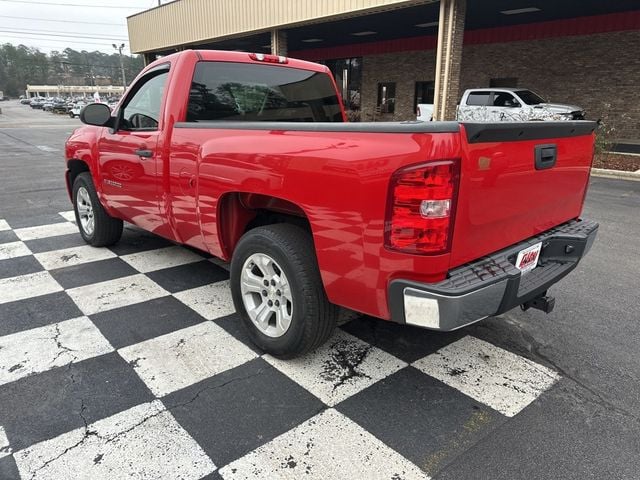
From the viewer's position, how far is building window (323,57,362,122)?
1057 inches

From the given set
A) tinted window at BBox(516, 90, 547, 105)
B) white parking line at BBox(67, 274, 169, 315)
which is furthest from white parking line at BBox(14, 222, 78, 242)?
tinted window at BBox(516, 90, 547, 105)

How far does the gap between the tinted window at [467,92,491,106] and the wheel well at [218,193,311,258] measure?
14049mm

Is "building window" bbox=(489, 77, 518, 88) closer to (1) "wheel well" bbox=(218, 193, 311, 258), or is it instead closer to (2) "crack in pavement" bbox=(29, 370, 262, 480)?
(1) "wheel well" bbox=(218, 193, 311, 258)

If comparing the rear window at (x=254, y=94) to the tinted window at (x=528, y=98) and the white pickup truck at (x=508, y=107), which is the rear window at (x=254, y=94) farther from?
the tinted window at (x=528, y=98)

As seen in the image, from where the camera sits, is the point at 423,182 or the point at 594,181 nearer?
the point at 423,182

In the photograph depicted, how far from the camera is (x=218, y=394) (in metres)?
2.56

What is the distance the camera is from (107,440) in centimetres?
220

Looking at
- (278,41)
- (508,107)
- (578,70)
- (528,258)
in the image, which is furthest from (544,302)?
(578,70)

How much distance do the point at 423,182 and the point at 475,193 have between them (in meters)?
0.31

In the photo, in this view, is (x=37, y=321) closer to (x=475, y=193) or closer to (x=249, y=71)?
(x=249, y=71)

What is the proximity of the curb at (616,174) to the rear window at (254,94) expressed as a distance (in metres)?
9.27

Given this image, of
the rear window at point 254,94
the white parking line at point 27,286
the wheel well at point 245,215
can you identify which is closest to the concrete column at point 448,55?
the rear window at point 254,94

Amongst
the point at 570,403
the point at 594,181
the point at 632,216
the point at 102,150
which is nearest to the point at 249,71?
the point at 102,150

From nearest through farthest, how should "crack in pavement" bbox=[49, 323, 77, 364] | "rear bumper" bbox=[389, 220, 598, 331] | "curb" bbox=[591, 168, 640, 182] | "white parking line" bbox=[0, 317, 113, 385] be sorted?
"rear bumper" bbox=[389, 220, 598, 331] → "white parking line" bbox=[0, 317, 113, 385] → "crack in pavement" bbox=[49, 323, 77, 364] → "curb" bbox=[591, 168, 640, 182]
